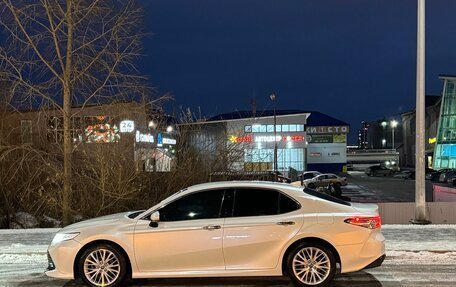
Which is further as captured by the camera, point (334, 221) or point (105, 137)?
point (105, 137)

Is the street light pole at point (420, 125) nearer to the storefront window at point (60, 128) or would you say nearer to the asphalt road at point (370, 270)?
the asphalt road at point (370, 270)

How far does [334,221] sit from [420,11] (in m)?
9.17

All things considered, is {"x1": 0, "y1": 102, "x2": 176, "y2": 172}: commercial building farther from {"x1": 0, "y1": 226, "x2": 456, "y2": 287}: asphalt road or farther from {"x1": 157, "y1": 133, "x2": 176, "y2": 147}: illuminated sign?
{"x1": 0, "y1": 226, "x2": 456, "y2": 287}: asphalt road

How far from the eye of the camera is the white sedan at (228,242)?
675cm

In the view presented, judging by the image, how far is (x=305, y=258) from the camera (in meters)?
6.78

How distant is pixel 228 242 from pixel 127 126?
35.3 feet

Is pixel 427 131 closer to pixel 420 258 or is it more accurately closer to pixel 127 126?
pixel 127 126

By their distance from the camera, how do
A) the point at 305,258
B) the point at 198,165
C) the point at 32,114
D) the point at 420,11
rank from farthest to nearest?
the point at 198,165
the point at 32,114
the point at 420,11
the point at 305,258

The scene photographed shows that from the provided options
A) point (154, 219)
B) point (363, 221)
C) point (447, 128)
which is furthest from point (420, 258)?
point (447, 128)

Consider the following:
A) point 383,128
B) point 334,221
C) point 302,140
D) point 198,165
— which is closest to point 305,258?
point 334,221

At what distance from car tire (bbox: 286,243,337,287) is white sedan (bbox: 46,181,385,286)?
0.01 meters

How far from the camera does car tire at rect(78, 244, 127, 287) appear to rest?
6883 mm

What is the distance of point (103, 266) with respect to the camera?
6906mm

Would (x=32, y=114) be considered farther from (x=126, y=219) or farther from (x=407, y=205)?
(x=407, y=205)
